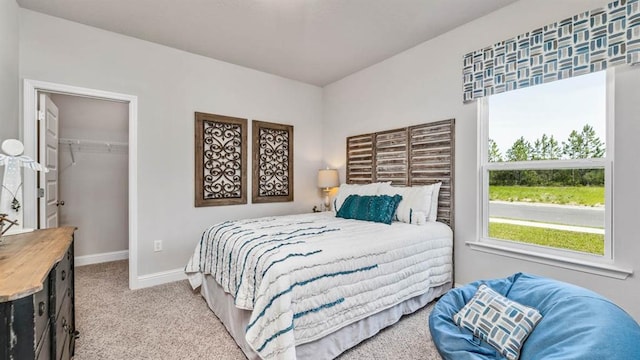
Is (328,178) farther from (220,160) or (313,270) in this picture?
(313,270)

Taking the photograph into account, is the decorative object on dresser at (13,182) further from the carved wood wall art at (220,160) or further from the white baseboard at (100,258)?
the white baseboard at (100,258)

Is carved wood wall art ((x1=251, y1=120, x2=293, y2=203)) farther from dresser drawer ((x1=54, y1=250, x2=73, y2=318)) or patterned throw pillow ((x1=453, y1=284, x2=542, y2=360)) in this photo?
patterned throw pillow ((x1=453, y1=284, x2=542, y2=360))

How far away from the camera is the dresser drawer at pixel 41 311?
3.33ft

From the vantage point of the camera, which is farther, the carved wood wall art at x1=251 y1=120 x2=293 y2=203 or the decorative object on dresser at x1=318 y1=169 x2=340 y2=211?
the decorative object on dresser at x1=318 y1=169 x2=340 y2=211

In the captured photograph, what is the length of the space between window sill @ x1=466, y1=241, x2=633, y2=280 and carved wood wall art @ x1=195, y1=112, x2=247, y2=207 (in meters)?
2.83

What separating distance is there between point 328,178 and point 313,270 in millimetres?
2514

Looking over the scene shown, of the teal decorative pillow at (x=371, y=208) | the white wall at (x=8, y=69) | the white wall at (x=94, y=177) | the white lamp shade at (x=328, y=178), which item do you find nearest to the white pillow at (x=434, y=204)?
A: the teal decorative pillow at (x=371, y=208)

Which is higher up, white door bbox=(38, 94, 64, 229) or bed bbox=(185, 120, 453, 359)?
white door bbox=(38, 94, 64, 229)

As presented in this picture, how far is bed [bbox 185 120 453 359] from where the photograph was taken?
1.67 m

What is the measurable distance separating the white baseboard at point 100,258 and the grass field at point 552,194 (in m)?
4.86

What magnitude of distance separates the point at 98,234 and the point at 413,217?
4231mm

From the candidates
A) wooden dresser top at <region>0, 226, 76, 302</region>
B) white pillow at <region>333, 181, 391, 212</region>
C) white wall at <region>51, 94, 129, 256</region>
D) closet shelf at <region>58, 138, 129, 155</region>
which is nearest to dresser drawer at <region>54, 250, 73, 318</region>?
wooden dresser top at <region>0, 226, 76, 302</region>

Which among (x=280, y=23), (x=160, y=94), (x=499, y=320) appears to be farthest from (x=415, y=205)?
(x=160, y=94)

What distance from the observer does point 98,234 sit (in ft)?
13.1
